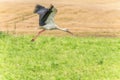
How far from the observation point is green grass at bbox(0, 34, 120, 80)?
8.73 m

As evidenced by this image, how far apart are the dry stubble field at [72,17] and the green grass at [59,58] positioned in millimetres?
1101

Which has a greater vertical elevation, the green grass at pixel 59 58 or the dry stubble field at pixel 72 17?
the green grass at pixel 59 58

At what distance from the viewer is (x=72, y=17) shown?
45.4 feet

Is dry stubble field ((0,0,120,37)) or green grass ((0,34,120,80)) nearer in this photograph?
green grass ((0,34,120,80))

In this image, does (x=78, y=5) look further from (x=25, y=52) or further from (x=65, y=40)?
(x=25, y=52)

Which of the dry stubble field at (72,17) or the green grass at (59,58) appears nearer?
the green grass at (59,58)

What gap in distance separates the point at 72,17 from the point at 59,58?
423 centimetres

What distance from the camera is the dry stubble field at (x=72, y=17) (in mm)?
12648

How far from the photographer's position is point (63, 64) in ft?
30.7

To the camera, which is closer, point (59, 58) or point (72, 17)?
point (59, 58)

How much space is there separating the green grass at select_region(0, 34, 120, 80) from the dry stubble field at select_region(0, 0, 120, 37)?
1.10m

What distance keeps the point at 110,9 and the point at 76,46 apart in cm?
449

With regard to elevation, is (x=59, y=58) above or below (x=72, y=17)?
above

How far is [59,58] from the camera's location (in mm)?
9758
